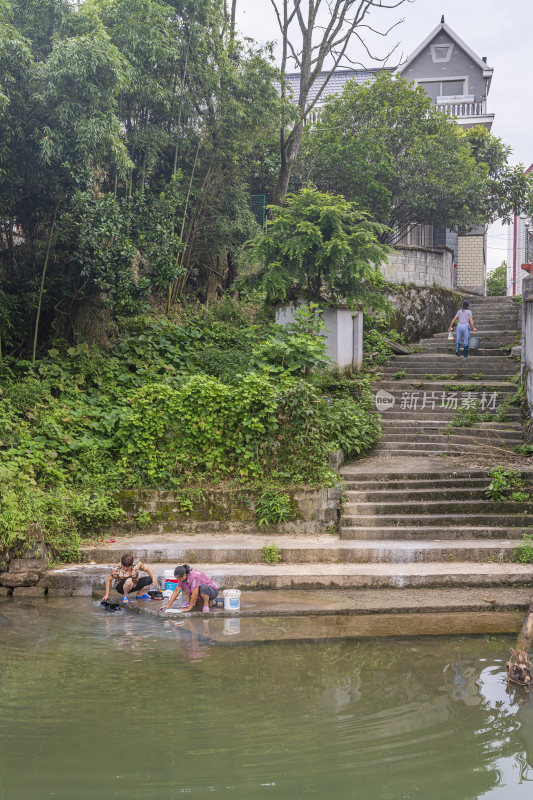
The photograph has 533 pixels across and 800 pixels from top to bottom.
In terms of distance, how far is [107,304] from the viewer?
12.4m

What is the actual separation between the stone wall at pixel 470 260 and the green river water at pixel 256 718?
79.2 feet

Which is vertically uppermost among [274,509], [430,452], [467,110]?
[467,110]

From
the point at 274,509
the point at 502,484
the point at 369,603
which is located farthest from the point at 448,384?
the point at 369,603

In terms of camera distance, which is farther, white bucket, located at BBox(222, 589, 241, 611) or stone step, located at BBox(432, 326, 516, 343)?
stone step, located at BBox(432, 326, 516, 343)

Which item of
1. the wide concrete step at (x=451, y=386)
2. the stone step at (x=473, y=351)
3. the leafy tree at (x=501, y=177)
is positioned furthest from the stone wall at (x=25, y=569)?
the leafy tree at (x=501, y=177)

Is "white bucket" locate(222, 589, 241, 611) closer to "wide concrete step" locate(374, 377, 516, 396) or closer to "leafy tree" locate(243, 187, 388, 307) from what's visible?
"leafy tree" locate(243, 187, 388, 307)

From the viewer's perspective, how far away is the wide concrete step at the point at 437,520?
923 cm

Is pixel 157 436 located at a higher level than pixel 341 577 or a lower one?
higher

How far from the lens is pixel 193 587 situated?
7402 millimetres

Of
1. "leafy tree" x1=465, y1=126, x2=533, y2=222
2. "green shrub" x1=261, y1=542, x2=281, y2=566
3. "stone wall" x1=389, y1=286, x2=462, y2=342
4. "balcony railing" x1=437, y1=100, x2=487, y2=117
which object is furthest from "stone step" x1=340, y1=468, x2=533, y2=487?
"balcony railing" x1=437, y1=100, x2=487, y2=117

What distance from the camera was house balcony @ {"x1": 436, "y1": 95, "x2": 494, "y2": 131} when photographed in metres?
27.7

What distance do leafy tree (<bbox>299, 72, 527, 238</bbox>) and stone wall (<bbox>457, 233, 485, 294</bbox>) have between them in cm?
767

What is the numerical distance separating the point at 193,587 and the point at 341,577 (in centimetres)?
178

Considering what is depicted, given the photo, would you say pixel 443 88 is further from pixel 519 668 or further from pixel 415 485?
pixel 519 668
